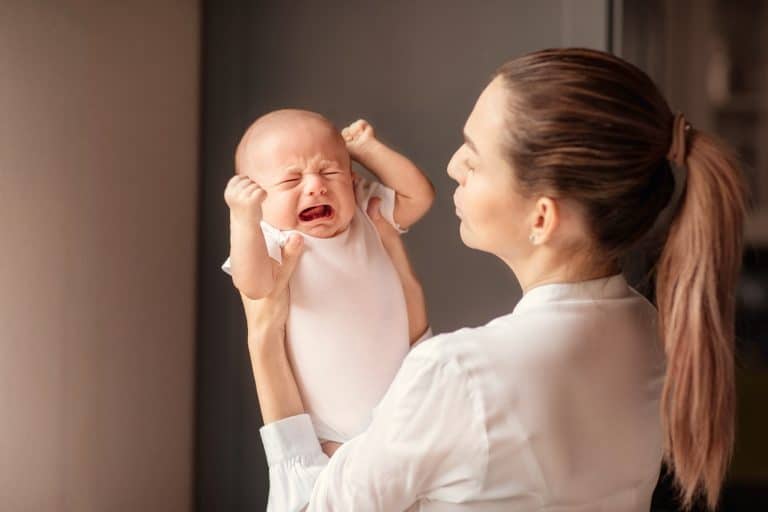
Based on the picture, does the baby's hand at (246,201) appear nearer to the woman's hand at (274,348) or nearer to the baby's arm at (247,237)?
the baby's arm at (247,237)

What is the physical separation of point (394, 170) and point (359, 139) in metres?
0.08

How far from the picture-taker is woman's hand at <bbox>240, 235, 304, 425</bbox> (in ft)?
5.04

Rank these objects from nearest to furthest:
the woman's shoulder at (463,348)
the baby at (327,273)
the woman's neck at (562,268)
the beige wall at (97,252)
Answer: the woman's shoulder at (463,348) < the woman's neck at (562,268) < the baby at (327,273) < the beige wall at (97,252)

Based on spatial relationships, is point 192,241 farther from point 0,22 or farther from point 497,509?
point 497,509

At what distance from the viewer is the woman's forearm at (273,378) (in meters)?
1.54

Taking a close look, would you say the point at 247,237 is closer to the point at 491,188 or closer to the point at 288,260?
the point at 288,260

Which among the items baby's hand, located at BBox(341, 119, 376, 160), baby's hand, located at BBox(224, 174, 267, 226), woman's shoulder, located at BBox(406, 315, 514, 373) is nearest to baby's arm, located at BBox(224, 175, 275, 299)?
baby's hand, located at BBox(224, 174, 267, 226)

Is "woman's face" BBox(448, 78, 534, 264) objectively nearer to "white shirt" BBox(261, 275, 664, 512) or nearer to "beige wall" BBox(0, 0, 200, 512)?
"white shirt" BBox(261, 275, 664, 512)

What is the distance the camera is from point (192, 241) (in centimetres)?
226

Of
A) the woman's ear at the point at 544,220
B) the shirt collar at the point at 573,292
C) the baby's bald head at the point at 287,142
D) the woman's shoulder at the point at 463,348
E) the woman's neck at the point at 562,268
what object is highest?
the baby's bald head at the point at 287,142

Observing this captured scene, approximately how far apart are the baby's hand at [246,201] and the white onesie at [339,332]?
0.10m

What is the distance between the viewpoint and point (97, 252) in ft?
6.43

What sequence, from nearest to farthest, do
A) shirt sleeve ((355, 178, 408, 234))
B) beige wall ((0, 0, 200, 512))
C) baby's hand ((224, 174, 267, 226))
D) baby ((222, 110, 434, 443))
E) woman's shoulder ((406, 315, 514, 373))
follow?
woman's shoulder ((406, 315, 514, 373)) → baby's hand ((224, 174, 267, 226)) → baby ((222, 110, 434, 443)) → shirt sleeve ((355, 178, 408, 234)) → beige wall ((0, 0, 200, 512))

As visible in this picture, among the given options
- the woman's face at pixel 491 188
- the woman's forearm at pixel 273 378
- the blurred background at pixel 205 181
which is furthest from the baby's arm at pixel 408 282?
the blurred background at pixel 205 181
